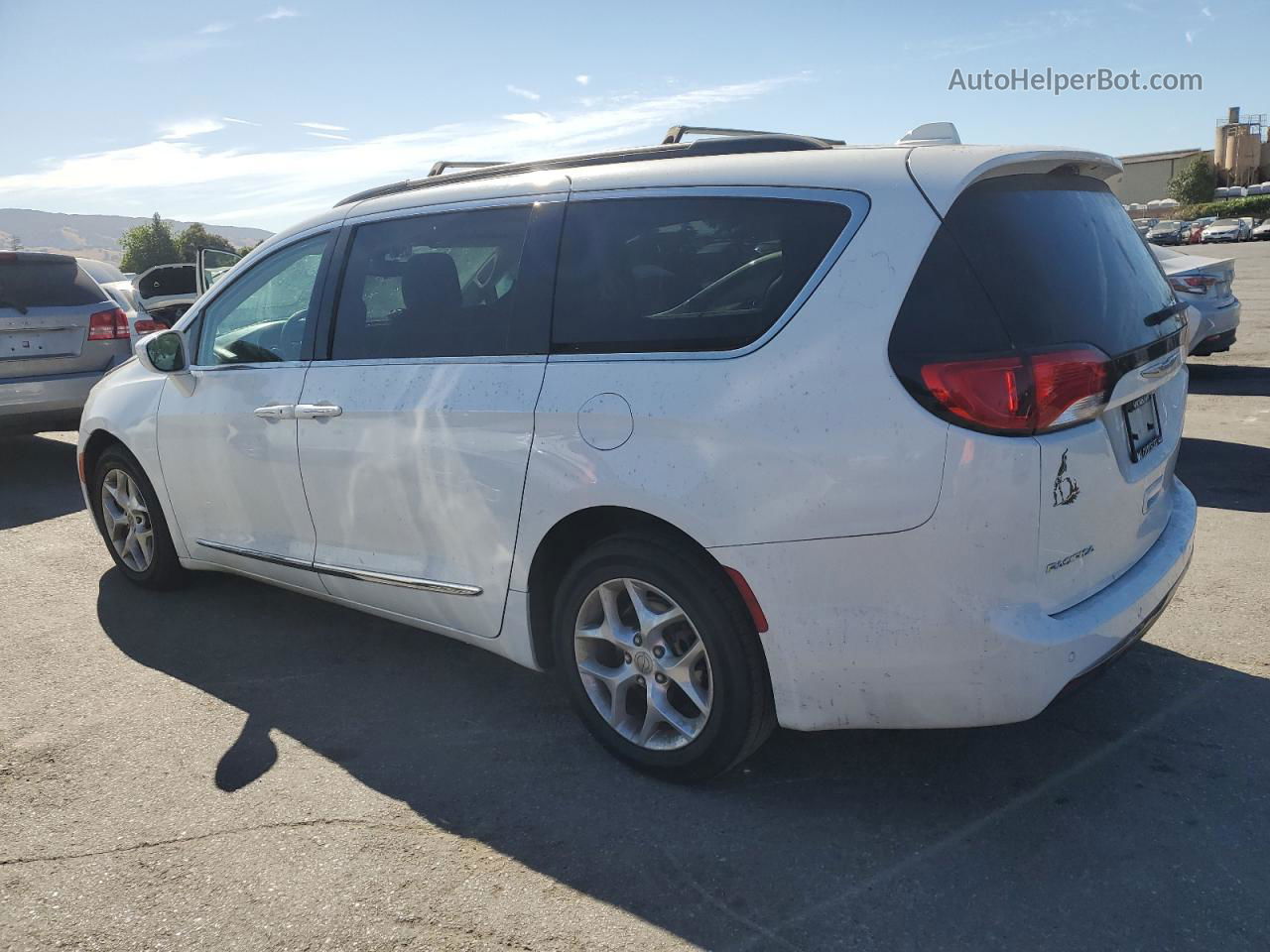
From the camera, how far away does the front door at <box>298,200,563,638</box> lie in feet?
11.7

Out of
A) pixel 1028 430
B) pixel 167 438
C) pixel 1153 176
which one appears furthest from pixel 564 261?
pixel 1153 176

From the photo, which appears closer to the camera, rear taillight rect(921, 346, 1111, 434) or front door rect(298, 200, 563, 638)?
rear taillight rect(921, 346, 1111, 434)

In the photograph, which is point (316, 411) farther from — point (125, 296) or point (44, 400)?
point (125, 296)

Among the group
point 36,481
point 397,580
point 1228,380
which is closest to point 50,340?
point 36,481

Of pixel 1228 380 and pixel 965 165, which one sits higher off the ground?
pixel 965 165

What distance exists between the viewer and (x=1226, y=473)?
6848mm

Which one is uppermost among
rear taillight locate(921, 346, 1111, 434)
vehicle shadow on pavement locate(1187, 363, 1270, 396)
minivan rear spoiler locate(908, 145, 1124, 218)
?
minivan rear spoiler locate(908, 145, 1124, 218)

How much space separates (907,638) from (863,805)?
668 millimetres

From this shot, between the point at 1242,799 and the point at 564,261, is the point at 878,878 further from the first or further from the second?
the point at 564,261

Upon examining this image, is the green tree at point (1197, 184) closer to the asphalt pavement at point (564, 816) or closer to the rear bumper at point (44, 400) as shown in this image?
the rear bumper at point (44, 400)

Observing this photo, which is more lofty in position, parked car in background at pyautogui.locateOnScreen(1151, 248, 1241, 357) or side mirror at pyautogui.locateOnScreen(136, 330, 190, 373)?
side mirror at pyautogui.locateOnScreen(136, 330, 190, 373)

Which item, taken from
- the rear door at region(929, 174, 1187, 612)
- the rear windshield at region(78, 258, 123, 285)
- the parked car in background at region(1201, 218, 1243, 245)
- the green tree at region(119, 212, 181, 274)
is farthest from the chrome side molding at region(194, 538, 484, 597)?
the green tree at region(119, 212, 181, 274)

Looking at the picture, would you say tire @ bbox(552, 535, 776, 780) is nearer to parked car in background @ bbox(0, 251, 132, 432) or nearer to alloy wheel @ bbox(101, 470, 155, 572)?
alloy wheel @ bbox(101, 470, 155, 572)

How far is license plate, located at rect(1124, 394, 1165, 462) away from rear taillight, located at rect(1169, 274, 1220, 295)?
23.4ft
